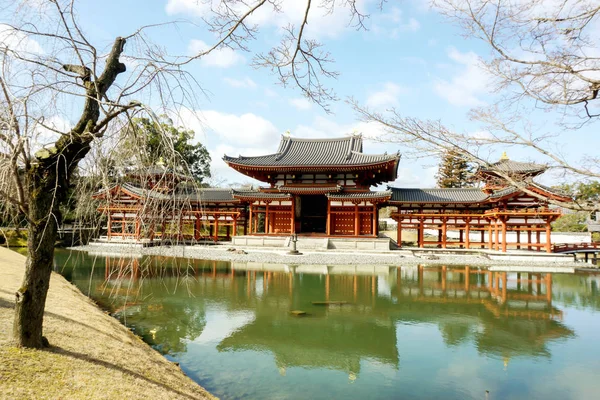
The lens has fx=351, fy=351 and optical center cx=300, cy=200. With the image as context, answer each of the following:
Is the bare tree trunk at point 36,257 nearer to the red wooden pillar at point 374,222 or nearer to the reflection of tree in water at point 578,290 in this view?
the reflection of tree in water at point 578,290

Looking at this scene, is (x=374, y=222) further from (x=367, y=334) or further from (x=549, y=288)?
(x=367, y=334)

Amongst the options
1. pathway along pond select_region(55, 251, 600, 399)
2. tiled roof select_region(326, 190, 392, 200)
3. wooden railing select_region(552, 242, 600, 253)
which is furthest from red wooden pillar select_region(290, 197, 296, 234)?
wooden railing select_region(552, 242, 600, 253)

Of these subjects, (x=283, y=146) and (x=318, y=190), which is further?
(x=283, y=146)

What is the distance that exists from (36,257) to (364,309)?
712 centimetres

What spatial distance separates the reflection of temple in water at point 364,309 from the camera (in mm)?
6230

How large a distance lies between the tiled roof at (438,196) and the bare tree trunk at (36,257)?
21.8m

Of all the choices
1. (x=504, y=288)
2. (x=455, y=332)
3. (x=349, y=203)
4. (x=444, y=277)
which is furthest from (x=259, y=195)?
(x=455, y=332)

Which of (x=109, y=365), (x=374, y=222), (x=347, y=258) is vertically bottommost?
(x=347, y=258)

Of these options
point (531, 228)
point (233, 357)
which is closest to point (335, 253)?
point (531, 228)

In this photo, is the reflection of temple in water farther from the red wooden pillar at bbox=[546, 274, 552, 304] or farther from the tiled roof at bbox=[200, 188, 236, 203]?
the tiled roof at bbox=[200, 188, 236, 203]

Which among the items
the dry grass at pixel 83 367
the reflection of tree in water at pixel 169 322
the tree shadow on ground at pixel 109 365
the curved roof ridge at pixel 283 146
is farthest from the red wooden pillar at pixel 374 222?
the tree shadow on ground at pixel 109 365

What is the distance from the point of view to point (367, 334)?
7.03m

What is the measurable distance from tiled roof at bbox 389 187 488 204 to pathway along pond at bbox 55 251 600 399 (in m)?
10.7

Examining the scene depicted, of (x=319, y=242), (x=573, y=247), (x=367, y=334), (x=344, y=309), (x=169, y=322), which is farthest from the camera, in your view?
(x=319, y=242)
